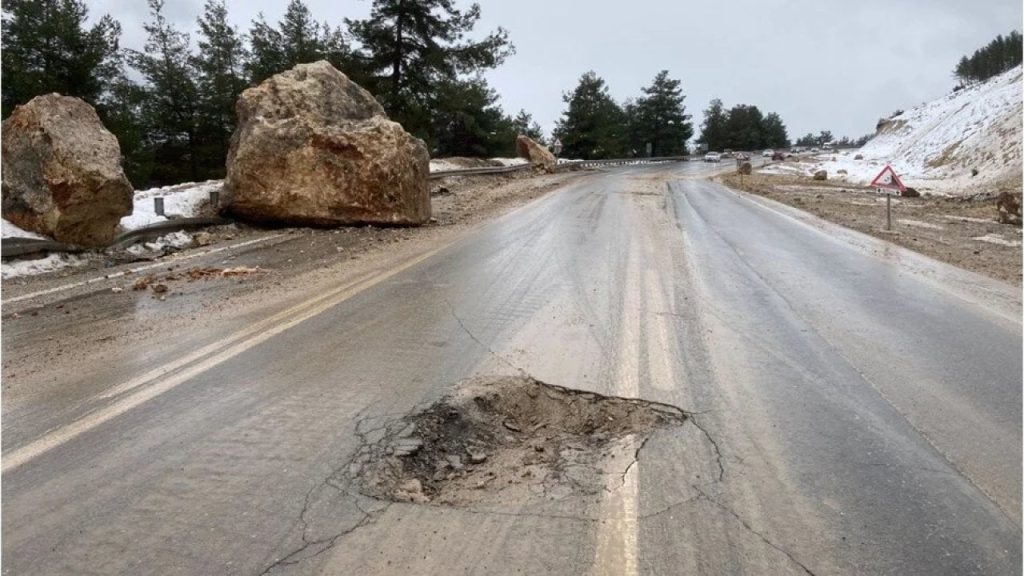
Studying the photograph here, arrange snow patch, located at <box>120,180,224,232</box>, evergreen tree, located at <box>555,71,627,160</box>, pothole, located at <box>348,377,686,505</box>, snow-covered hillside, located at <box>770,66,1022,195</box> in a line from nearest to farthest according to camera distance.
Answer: pothole, located at <box>348,377,686,505</box>
snow patch, located at <box>120,180,224,232</box>
snow-covered hillside, located at <box>770,66,1022,195</box>
evergreen tree, located at <box>555,71,627,160</box>

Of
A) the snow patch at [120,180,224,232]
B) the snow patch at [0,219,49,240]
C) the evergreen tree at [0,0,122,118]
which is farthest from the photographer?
the evergreen tree at [0,0,122,118]

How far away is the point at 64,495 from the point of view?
114 inches

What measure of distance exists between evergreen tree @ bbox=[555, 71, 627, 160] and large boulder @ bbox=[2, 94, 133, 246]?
49219 millimetres

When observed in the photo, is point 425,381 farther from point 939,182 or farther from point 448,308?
point 939,182

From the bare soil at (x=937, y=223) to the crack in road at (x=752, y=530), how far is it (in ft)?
25.1

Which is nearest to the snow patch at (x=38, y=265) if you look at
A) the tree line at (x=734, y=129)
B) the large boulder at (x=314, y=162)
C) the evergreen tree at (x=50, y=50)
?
the large boulder at (x=314, y=162)

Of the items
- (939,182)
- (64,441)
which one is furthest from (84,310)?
(939,182)

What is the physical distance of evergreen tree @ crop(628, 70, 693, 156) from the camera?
77562 mm

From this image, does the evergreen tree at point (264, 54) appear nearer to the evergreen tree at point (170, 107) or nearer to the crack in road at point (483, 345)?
the evergreen tree at point (170, 107)

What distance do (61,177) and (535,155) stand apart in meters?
27.0

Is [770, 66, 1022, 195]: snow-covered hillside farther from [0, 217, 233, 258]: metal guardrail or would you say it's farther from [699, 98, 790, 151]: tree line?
[699, 98, 790, 151]: tree line

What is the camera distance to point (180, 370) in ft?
14.5

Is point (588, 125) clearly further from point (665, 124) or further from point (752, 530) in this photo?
point (752, 530)

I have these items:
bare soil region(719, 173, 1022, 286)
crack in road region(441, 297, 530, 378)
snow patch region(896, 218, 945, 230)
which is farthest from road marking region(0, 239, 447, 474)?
snow patch region(896, 218, 945, 230)
